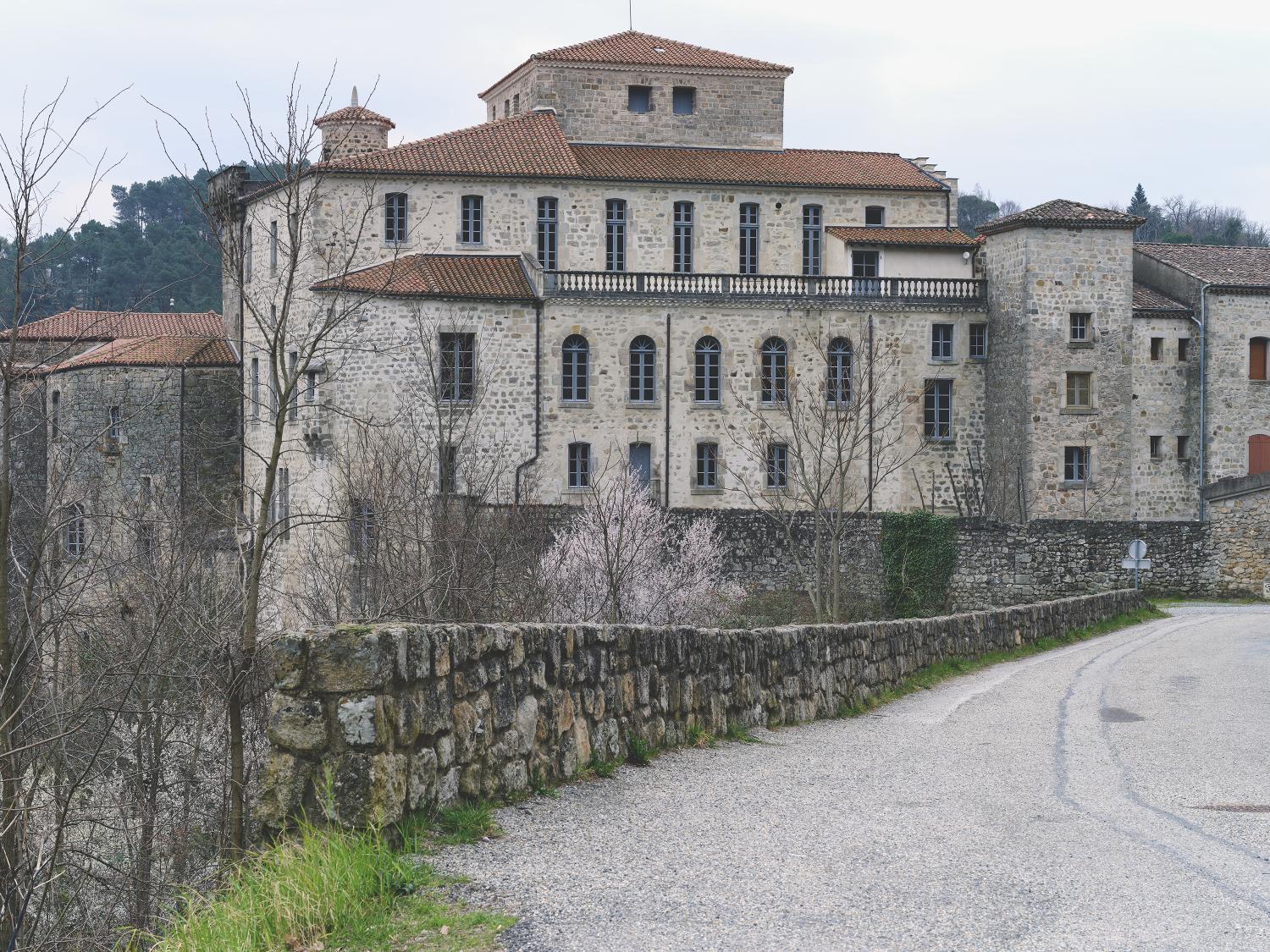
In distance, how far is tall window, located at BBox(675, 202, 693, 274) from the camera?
2044 inches

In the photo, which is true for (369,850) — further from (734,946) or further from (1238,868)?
(1238,868)

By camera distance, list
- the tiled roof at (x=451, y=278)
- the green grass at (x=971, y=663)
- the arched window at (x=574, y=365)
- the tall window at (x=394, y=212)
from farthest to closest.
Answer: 1. the tall window at (x=394, y=212)
2. the arched window at (x=574, y=365)
3. the tiled roof at (x=451, y=278)
4. the green grass at (x=971, y=663)

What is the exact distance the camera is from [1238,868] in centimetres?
788

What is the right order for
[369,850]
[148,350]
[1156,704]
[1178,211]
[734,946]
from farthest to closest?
1. [1178,211]
2. [148,350]
3. [1156,704]
4. [369,850]
5. [734,946]

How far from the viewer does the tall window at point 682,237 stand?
170 feet

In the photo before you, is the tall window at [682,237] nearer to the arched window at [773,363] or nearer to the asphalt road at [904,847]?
the arched window at [773,363]

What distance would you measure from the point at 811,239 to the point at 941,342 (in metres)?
6.09

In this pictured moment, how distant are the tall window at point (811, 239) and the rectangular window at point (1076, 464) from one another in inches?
422

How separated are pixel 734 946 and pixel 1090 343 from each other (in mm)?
44535

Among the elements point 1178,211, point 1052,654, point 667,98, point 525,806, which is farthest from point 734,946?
point 1178,211

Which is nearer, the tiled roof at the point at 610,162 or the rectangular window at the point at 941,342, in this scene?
the tiled roof at the point at 610,162

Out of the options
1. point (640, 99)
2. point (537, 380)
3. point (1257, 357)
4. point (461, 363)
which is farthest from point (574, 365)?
point (1257, 357)

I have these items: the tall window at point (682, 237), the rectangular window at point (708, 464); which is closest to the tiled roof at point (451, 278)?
the tall window at point (682, 237)

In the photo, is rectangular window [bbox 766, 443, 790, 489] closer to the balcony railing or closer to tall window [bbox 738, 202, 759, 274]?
the balcony railing
